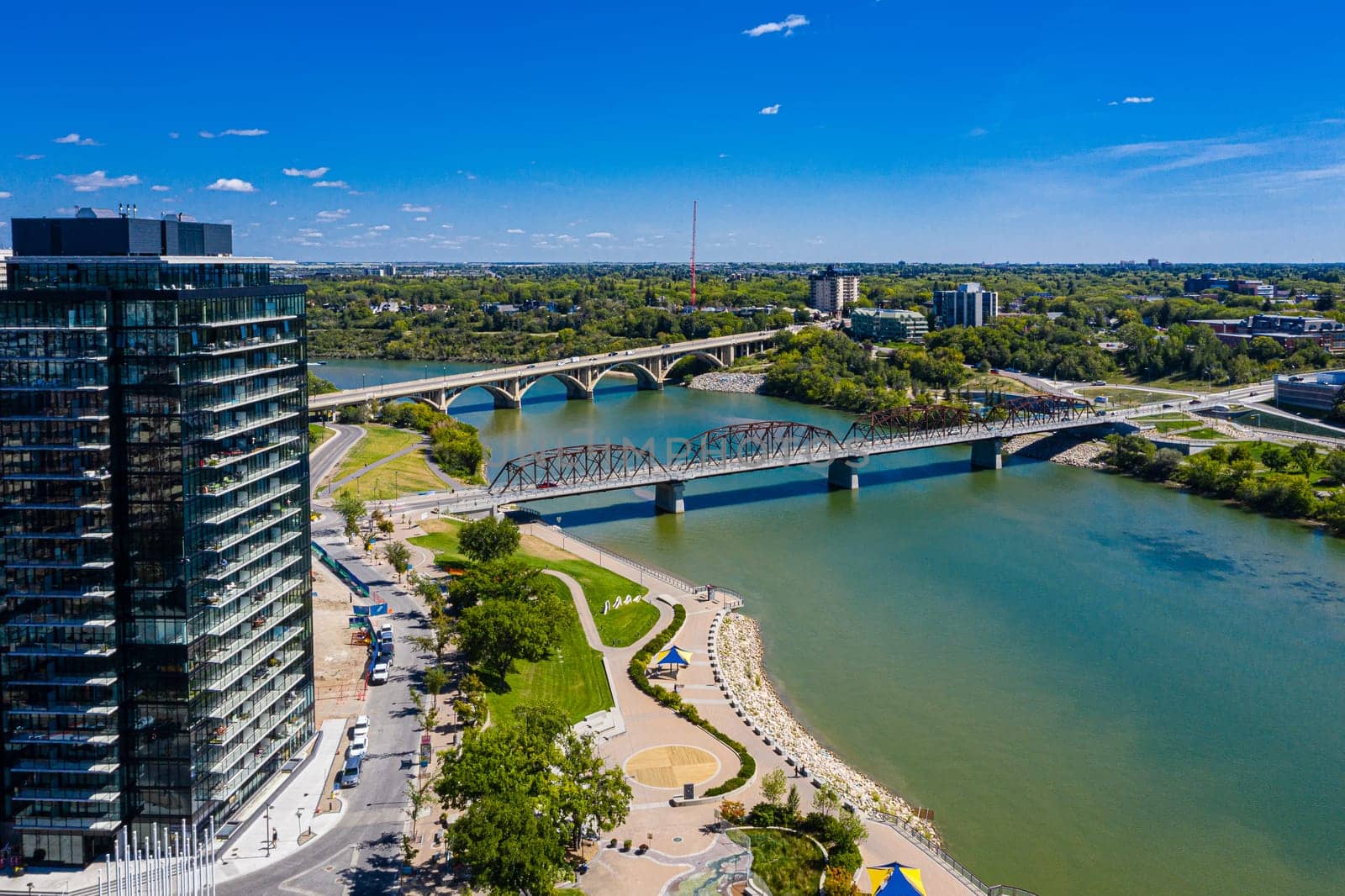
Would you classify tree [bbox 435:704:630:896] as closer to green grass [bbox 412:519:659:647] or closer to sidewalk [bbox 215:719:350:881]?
sidewalk [bbox 215:719:350:881]

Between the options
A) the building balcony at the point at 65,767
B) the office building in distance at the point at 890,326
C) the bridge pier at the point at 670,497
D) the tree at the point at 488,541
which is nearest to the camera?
the building balcony at the point at 65,767

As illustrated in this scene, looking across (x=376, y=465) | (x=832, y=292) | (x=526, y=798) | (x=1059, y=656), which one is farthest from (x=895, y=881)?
(x=832, y=292)

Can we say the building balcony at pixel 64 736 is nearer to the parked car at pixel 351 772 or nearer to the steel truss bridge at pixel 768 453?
the parked car at pixel 351 772

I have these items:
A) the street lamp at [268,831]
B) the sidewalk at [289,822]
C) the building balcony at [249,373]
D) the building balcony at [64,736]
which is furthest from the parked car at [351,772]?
the building balcony at [249,373]

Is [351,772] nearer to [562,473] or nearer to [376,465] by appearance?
[562,473]

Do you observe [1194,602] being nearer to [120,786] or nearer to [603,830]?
[603,830]

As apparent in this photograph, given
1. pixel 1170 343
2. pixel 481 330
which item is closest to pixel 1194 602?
pixel 1170 343
